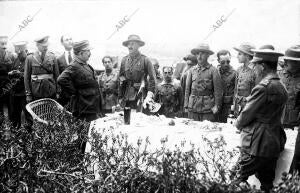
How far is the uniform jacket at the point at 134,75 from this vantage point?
6.46 m

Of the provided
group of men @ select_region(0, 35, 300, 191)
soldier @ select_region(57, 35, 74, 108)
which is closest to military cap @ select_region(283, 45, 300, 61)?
group of men @ select_region(0, 35, 300, 191)

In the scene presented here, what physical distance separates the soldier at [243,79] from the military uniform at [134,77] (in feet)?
5.48

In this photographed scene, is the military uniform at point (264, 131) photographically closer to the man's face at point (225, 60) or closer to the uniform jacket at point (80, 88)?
the uniform jacket at point (80, 88)

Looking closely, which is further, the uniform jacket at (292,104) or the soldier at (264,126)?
the uniform jacket at (292,104)

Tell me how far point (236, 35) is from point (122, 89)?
8722mm

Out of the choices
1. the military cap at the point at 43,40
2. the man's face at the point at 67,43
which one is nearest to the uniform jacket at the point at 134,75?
the military cap at the point at 43,40

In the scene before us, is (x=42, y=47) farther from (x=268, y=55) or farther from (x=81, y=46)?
(x=268, y=55)

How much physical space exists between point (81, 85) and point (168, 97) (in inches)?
90.1

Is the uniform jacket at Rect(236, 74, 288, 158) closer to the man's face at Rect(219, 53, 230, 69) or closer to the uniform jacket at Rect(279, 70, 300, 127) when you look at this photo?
the uniform jacket at Rect(279, 70, 300, 127)

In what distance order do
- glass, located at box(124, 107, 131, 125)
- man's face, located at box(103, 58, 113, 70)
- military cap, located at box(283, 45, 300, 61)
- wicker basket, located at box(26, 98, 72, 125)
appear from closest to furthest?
glass, located at box(124, 107, 131, 125)
wicker basket, located at box(26, 98, 72, 125)
military cap, located at box(283, 45, 300, 61)
man's face, located at box(103, 58, 113, 70)

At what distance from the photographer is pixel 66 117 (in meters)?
3.42

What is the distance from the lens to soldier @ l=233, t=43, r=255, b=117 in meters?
6.36

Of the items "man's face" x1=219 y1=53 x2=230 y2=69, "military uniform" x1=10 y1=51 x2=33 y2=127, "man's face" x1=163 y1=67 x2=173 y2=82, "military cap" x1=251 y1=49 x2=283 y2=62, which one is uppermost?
"military cap" x1=251 y1=49 x2=283 y2=62

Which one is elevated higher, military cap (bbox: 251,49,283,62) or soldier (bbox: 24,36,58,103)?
military cap (bbox: 251,49,283,62)
